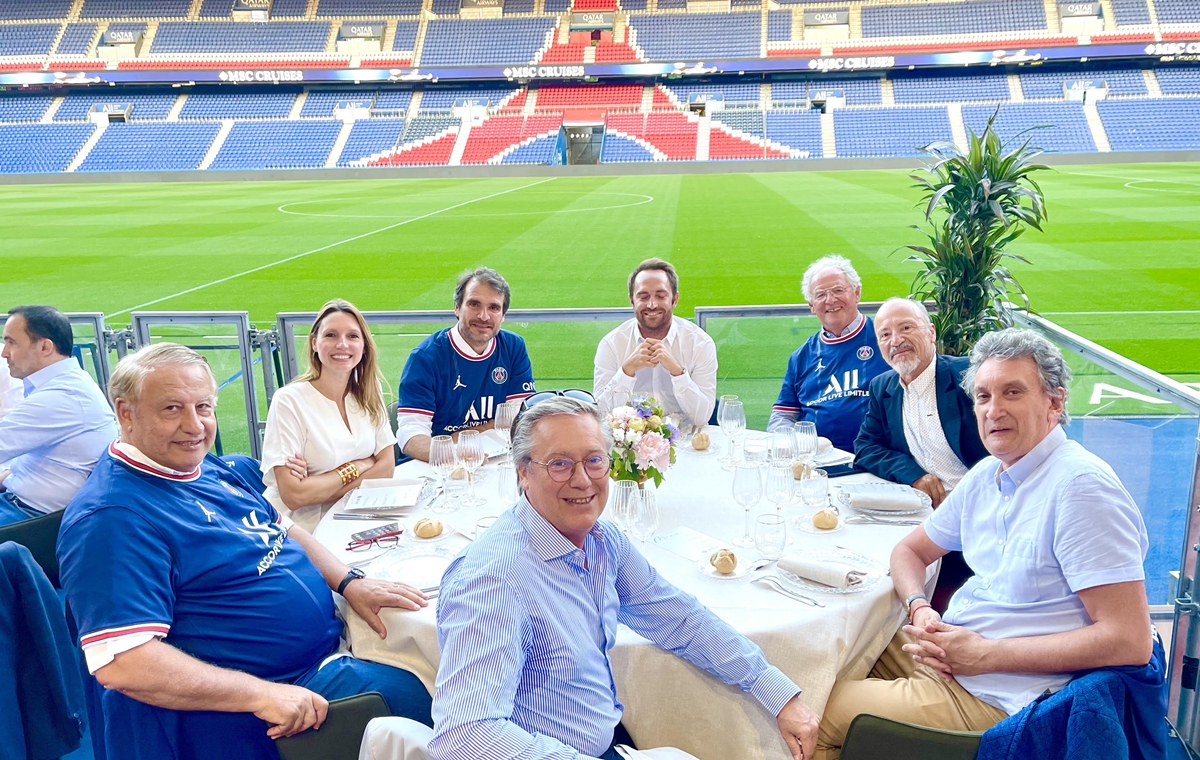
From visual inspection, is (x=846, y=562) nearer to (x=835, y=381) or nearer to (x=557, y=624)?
(x=557, y=624)

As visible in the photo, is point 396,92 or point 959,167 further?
point 396,92

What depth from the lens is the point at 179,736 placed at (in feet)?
7.22

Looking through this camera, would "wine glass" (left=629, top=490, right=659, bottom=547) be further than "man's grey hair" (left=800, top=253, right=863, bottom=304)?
No

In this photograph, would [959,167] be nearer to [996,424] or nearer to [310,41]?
[996,424]

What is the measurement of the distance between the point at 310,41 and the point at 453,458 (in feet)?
155

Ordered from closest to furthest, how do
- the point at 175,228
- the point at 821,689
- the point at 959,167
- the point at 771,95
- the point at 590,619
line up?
the point at 590,619, the point at 821,689, the point at 959,167, the point at 175,228, the point at 771,95

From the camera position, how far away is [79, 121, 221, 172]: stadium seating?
37.1 m

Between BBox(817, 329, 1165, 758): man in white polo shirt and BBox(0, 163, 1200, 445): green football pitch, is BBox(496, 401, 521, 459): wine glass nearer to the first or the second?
BBox(817, 329, 1165, 758): man in white polo shirt

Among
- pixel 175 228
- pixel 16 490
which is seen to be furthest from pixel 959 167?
pixel 175 228

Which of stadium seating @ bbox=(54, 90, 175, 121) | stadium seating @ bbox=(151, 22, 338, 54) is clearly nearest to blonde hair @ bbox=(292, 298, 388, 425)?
stadium seating @ bbox=(54, 90, 175, 121)

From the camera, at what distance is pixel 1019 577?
2316 millimetres

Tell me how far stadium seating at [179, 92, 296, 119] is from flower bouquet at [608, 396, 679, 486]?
144ft

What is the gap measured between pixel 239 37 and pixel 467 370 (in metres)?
46.8

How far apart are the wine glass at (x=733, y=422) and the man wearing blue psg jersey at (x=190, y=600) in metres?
1.72
